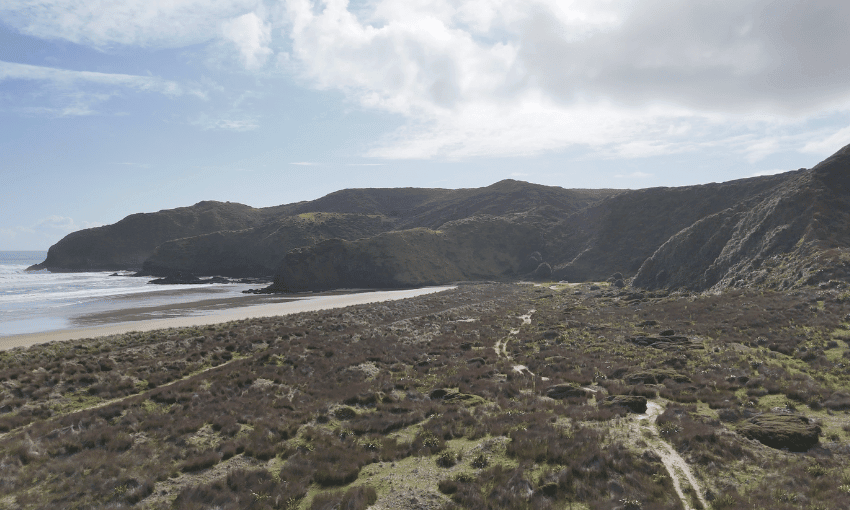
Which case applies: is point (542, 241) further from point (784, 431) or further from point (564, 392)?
point (784, 431)

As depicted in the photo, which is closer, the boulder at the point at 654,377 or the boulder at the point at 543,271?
the boulder at the point at 654,377

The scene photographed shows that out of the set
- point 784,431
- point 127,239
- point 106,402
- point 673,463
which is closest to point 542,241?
point 784,431

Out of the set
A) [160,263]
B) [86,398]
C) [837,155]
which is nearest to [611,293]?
[837,155]

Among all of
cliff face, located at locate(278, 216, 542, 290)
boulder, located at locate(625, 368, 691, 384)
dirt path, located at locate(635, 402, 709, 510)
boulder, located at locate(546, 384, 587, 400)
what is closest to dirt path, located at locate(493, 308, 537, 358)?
boulder, located at locate(546, 384, 587, 400)

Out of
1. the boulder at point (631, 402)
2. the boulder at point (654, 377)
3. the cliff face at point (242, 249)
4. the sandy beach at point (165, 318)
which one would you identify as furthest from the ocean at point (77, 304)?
the boulder at point (654, 377)

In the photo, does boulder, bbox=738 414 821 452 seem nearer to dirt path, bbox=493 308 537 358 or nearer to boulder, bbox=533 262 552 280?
dirt path, bbox=493 308 537 358

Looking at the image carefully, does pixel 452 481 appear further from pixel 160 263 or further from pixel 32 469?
pixel 160 263

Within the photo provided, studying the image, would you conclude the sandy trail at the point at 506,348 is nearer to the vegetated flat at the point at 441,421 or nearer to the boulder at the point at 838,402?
the vegetated flat at the point at 441,421
